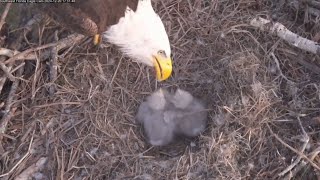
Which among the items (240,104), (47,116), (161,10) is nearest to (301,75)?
(240,104)

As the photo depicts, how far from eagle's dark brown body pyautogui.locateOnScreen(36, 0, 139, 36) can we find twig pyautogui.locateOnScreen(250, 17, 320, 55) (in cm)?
82

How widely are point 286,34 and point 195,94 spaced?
2.17 ft

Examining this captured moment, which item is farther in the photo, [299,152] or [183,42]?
[183,42]

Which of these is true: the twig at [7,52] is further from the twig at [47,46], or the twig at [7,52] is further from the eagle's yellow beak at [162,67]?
the eagle's yellow beak at [162,67]

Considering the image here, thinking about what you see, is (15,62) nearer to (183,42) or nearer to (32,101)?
(32,101)

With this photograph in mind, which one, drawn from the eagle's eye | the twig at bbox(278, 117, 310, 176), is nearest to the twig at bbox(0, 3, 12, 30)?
the eagle's eye

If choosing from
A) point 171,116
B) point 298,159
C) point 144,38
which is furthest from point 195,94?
point 298,159

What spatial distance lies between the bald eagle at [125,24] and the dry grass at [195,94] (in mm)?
257

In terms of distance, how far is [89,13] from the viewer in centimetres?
300

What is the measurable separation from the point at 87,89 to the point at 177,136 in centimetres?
62

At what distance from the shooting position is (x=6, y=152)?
300cm

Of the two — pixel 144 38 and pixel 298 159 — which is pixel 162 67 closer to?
pixel 144 38

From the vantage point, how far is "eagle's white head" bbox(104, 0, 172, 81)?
302 cm

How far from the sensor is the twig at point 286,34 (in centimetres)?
312
